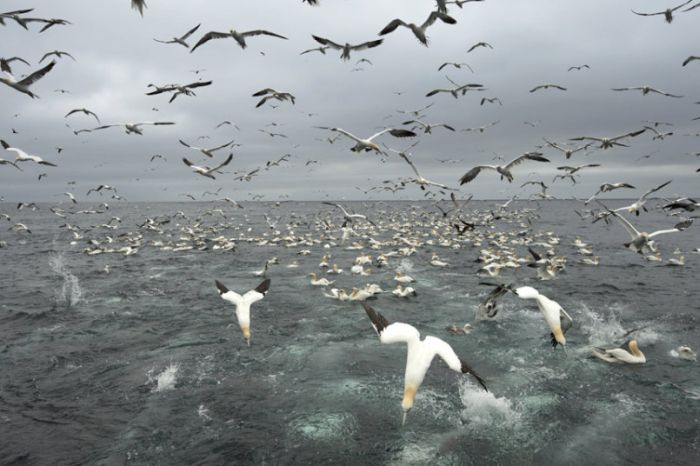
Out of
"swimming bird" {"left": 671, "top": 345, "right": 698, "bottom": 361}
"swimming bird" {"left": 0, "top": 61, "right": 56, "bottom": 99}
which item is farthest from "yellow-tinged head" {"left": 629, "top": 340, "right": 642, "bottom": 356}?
"swimming bird" {"left": 0, "top": 61, "right": 56, "bottom": 99}

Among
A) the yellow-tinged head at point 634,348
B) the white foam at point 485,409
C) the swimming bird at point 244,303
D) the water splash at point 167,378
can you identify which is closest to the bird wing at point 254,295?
the swimming bird at point 244,303

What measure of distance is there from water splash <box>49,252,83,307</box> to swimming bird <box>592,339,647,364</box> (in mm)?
21220

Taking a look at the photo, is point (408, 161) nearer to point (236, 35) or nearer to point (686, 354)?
point (236, 35)

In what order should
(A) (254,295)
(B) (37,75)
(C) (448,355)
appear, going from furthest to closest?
(A) (254,295), (B) (37,75), (C) (448,355)

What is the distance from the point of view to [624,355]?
1202 centimetres

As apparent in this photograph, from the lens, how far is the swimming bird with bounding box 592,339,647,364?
39.3 feet

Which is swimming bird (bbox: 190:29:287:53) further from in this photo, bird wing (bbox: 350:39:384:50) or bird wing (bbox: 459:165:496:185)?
bird wing (bbox: 459:165:496:185)

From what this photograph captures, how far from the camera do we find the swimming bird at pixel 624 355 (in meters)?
12.0

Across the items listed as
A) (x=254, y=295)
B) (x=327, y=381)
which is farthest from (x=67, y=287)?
(x=327, y=381)

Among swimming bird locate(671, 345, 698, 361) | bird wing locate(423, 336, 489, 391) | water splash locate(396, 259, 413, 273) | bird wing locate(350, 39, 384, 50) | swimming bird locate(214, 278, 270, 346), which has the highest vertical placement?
bird wing locate(350, 39, 384, 50)

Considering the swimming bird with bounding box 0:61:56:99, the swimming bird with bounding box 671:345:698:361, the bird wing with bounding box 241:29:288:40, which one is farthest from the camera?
the swimming bird with bounding box 671:345:698:361

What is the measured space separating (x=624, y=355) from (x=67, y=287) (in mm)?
25617

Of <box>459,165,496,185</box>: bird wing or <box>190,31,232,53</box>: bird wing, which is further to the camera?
<box>459,165,496,185</box>: bird wing

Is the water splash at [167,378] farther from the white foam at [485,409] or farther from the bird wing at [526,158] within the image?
the bird wing at [526,158]
